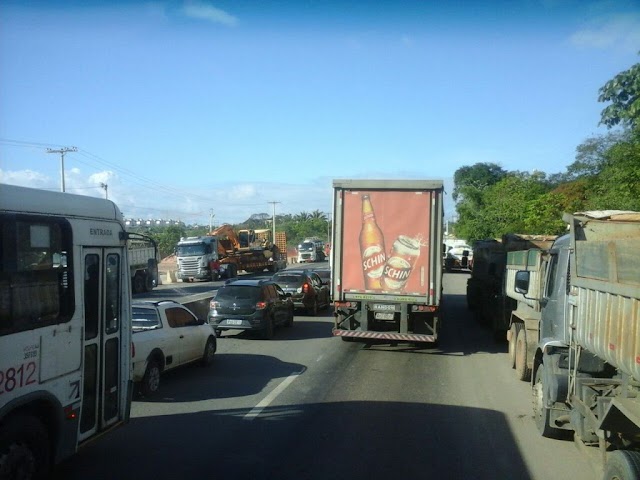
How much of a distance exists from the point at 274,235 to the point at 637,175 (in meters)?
49.0

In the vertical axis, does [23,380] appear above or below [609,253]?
below

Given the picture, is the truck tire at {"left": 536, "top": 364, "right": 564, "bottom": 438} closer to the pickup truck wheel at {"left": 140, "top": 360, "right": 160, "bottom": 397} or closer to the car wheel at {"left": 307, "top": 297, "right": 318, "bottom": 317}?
the pickup truck wheel at {"left": 140, "top": 360, "right": 160, "bottom": 397}

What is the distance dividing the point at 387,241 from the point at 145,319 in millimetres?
5635

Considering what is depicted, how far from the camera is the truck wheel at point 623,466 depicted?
14.2 ft

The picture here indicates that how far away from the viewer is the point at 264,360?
1278 centimetres

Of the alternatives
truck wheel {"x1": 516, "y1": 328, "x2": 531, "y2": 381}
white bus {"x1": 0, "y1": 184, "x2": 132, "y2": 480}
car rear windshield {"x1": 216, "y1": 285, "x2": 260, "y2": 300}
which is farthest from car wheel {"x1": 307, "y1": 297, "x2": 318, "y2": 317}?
white bus {"x1": 0, "y1": 184, "x2": 132, "y2": 480}

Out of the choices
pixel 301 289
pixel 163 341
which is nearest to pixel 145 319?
A: pixel 163 341

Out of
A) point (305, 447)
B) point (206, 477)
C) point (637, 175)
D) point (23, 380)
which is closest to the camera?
point (23, 380)

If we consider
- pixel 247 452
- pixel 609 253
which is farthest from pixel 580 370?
pixel 247 452

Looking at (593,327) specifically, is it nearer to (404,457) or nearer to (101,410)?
(404,457)

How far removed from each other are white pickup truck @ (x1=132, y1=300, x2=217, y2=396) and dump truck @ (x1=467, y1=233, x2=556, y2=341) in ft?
24.4

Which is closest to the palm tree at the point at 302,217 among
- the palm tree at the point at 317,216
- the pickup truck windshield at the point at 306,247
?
the palm tree at the point at 317,216

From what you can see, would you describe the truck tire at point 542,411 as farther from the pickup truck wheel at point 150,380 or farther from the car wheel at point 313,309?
the car wheel at point 313,309

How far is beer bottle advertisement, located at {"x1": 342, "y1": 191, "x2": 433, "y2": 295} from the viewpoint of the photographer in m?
13.6
